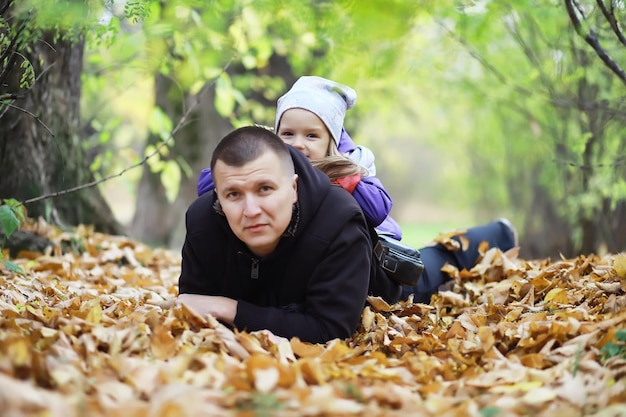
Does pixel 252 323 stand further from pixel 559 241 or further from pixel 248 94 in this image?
pixel 559 241

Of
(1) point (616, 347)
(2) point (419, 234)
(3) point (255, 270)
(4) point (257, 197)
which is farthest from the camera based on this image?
(2) point (419, 234)

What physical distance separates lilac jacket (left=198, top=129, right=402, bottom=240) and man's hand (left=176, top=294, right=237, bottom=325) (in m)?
0.63

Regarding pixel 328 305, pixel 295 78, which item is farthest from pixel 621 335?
pixel 295 78

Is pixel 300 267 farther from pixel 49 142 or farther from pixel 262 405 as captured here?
pixel 49 142

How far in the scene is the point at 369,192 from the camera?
10.8 feet

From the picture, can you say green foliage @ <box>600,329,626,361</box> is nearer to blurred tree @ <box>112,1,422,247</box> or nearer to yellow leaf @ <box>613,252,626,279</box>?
yellow leaf @ <box>613,252,626,279</box>

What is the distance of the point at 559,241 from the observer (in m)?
11.2

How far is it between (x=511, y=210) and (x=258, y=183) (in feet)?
42.0

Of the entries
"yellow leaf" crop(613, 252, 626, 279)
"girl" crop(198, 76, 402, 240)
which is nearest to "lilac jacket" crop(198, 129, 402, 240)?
"girl" crop(198, 76, 402, 240)

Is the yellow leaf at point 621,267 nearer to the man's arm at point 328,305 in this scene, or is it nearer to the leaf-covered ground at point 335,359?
the leaf-covered ground at point 335,359

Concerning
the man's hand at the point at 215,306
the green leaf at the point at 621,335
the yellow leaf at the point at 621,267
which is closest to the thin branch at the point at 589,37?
the yellow leaf at the point at 621,267

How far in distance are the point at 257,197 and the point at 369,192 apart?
87 cm

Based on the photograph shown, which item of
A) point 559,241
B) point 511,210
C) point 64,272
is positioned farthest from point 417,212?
point 64,272

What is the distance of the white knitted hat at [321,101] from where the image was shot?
3633mm
